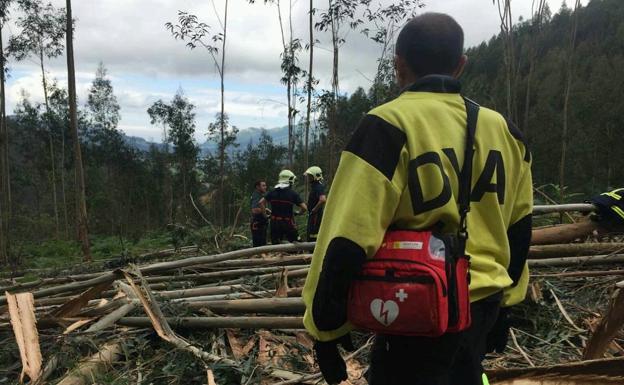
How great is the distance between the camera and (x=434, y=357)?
1.36m

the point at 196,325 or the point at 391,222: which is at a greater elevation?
the point at 391,222

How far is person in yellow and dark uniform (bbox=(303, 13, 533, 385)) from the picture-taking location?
1.31 meters

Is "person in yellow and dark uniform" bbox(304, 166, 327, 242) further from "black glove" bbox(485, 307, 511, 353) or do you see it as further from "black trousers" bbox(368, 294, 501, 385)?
"black trousers" bbox(368, 294, 501, 385)

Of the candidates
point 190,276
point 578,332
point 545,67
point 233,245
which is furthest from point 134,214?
point 545,67

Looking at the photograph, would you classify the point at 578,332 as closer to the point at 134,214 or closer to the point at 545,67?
the point at 134,214

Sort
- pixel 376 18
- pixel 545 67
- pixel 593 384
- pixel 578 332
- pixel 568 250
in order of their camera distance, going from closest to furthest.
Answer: pixel 593 384
pixel 578 332
pixel 568 250
pixel 376 18
pixel 545 67

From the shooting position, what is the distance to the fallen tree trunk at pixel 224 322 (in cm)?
327

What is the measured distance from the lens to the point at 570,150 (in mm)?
34594

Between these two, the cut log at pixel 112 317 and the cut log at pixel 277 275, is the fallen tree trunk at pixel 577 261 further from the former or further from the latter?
the cut log at pixel 112 317

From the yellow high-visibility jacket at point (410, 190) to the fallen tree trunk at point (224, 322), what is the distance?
1.90 m

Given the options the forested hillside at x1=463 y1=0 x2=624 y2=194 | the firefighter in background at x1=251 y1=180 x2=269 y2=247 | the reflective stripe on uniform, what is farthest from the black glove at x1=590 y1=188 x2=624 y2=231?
the forested hillside at x1=463 y1=0 x2=624 y2=194

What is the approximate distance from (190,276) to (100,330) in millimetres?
1501

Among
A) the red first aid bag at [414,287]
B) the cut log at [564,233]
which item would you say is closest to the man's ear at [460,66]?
the red first aid bag at [414,287]

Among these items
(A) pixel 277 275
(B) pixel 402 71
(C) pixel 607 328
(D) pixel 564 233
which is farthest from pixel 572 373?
(A) pixel 277 275
